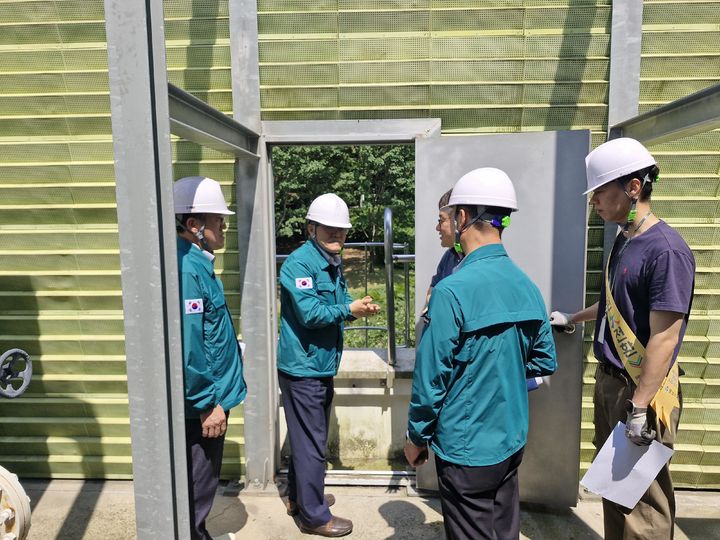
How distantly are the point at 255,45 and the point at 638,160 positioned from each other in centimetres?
234

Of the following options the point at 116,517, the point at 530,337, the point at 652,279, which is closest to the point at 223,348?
the point at 530,337

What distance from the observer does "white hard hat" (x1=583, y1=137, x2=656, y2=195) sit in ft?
7.28

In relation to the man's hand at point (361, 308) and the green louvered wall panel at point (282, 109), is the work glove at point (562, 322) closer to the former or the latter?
the green louvered wall panel at point (282, 109)

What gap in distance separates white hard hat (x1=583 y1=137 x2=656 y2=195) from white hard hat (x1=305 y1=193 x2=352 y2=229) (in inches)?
51.6

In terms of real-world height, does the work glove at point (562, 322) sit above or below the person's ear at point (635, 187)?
below

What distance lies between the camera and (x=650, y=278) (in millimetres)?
2180

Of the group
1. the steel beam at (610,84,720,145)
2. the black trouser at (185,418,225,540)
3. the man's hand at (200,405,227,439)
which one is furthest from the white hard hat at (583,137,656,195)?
the black trouser at (185,418,225,540)

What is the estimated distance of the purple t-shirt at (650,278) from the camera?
2.10m

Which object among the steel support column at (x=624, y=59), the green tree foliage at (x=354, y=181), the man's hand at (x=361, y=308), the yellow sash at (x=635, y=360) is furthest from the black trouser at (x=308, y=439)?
the green tree foliage at (x=354, y=181)

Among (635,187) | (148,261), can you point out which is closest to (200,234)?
(148,261)

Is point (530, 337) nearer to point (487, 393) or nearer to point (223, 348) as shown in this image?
point (487, 393)

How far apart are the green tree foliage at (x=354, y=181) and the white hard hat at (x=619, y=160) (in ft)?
34.4

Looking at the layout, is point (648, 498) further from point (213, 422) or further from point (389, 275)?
point (213, 422)

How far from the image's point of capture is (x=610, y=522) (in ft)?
8.47
